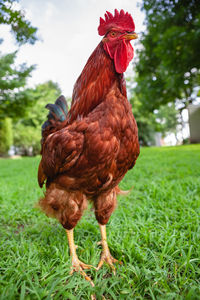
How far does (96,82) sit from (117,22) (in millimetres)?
517

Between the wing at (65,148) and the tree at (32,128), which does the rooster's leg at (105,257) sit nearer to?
the wing at (65,148)

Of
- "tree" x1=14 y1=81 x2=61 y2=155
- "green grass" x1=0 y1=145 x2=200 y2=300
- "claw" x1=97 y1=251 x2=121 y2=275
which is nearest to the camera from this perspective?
"green grass" x1=0 y1=145 x2=200 y2=300

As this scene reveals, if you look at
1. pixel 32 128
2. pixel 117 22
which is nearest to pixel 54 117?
pixel 117 22

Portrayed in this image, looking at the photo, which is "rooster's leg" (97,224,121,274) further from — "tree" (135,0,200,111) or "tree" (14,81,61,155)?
"tree" (14,81,61,155)

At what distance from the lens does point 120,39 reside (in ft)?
5.16

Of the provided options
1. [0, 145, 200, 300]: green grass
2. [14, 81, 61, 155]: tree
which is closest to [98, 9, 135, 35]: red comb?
[0, 145, 200, 300]: green grass

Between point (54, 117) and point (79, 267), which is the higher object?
point (54, 117)

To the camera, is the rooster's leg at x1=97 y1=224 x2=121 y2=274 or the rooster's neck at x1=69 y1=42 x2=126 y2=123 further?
the rooster's leg at x1=97 y1=224 x2=121 y2=274

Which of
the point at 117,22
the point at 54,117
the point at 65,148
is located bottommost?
the point at 65,148

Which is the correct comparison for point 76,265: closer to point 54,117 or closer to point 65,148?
point 65,148

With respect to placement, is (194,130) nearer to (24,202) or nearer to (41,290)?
(24,202)

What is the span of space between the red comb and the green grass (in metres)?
1.83

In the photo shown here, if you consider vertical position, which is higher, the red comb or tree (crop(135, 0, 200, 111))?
tree (crop(135, 0, 200, 111))

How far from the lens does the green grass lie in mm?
1388
